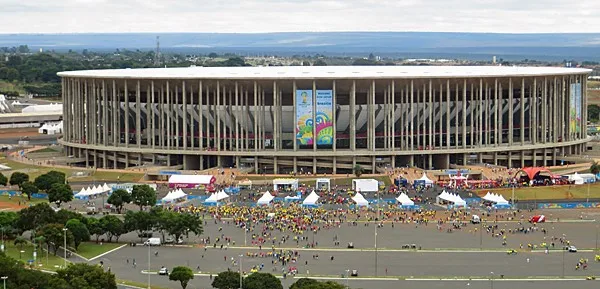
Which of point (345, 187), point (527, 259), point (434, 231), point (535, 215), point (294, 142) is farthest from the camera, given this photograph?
point (294, 142)

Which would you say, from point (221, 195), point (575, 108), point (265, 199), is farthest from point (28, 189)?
point (575, 108)

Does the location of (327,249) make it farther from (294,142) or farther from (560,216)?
(294,142)

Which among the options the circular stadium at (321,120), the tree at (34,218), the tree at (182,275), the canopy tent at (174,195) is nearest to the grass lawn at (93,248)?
the tree at (34,218)

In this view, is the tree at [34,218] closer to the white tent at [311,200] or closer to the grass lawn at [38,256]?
the grass lawn at [38,256]

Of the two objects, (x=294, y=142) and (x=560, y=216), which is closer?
(x=560, y=216)

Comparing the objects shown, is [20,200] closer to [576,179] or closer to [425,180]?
[425,180]

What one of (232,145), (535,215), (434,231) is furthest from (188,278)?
(232,145)
